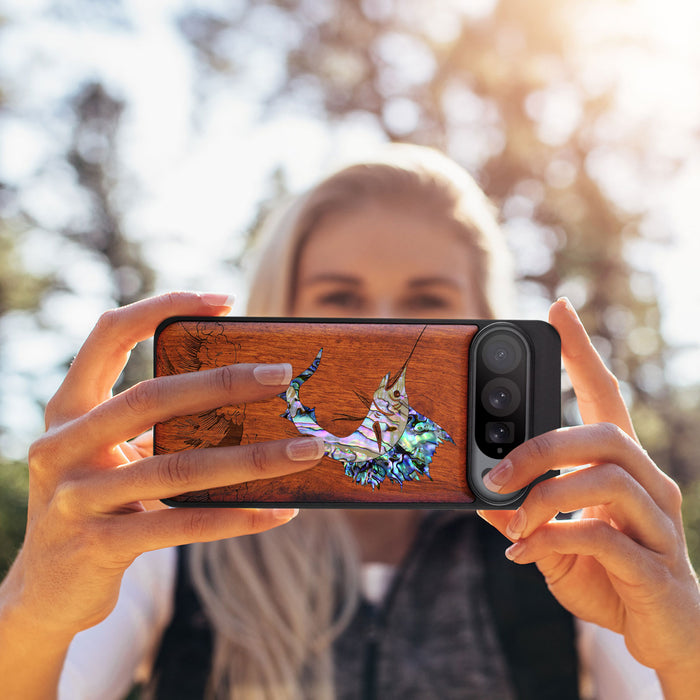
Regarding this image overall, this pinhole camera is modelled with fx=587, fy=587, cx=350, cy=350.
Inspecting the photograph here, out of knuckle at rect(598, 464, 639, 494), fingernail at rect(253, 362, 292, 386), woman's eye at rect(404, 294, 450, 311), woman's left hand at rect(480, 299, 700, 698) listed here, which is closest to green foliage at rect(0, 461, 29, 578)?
woman's eye at rect(404, 294, 450, 311)

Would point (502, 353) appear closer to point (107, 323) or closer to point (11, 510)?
point (107, 323)

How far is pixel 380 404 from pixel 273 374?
12.1 inches

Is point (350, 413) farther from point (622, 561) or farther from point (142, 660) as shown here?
point (142, 660)

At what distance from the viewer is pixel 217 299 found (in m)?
1.43

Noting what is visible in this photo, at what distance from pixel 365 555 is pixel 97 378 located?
1.70m

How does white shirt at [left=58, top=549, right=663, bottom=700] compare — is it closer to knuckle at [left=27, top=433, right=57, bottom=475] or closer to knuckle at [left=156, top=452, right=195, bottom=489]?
knuckle at [left=27, top=433, right=57, bottom=475]

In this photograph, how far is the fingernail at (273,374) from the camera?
4.26 ft

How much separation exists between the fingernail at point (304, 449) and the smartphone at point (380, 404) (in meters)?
0.16

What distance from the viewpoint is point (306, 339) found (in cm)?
143

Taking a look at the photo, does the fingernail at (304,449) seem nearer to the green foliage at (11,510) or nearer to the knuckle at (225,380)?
the knuckle at (225,380)

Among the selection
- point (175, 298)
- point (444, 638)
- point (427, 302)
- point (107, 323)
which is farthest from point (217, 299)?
point (444, 638)

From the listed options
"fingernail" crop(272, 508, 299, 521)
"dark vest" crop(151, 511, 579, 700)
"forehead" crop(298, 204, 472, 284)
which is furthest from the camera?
"forehead" crop(298, 204, 472, 284)

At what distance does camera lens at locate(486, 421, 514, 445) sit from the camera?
1441 mm

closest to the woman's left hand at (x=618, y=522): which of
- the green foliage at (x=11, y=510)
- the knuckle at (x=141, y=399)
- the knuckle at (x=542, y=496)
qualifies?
the knuckle at (x=542, y=496)
